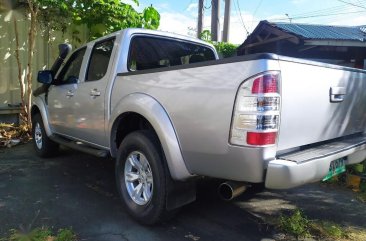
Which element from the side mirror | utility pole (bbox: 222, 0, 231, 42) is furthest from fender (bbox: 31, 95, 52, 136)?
utility pole (bbox: 222, 0, 231, 42)

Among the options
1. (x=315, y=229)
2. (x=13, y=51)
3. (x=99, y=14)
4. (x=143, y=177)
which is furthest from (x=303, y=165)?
(x=13, y=51)

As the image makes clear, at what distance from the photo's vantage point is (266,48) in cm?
1145

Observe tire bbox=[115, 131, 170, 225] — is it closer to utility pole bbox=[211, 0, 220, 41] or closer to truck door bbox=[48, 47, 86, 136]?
truck door bbox=[48, 47, 86, 136]

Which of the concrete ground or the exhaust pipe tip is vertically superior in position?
the exhaust pipe tip

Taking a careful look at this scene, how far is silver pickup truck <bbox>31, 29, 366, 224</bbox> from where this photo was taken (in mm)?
2795

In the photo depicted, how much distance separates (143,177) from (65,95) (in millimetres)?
2236

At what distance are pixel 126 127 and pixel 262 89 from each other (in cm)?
195

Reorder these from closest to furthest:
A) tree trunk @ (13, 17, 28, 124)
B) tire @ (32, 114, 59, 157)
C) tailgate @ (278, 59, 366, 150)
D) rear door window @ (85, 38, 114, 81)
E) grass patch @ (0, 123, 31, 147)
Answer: tailgate @ (278, 59, 366, 150)
rear door window @ (85, 38, 114, 81)
tire @ (32, 114, 59, 157)
grass patch @ (0, 123, 31, 147)
tree trunk @ (13, 17, 28, 124)

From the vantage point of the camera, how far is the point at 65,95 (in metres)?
5.36

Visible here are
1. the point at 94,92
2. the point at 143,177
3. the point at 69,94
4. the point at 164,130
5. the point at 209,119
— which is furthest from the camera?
the point at 69,94

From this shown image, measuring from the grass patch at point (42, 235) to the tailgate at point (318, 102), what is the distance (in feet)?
6.82

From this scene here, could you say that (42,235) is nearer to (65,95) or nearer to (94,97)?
(94,97)

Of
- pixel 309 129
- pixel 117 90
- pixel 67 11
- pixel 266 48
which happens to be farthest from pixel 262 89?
pixel 266 48

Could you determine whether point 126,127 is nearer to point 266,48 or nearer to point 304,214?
point 304,214
